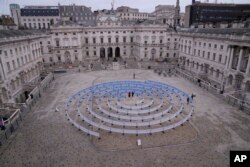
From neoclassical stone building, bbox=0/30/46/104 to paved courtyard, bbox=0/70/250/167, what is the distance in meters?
9.49

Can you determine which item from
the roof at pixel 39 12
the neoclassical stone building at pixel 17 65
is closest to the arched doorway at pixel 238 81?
the neoclassical stone building at pixel 17 65

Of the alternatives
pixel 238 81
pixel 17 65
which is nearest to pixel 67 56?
pixel 17 65

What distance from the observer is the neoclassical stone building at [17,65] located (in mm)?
33656

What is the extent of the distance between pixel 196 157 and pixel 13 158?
2081cm

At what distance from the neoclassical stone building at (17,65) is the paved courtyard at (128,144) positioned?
9.49 meters

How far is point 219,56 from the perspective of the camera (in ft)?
145

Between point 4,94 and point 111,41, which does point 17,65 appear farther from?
point 111,41

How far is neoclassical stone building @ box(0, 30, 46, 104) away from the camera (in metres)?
33.7

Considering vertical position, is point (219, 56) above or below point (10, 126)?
above

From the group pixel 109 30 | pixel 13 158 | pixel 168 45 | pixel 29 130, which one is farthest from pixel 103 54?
pixel 13 158

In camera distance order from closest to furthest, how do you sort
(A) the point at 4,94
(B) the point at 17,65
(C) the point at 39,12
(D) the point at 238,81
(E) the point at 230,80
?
1. (A) the point at 4,94
2. (D) the point at 238,81
3. (B) the point at 17,65
4. (E) the point at 230,80
5. (C) the point at 39,12

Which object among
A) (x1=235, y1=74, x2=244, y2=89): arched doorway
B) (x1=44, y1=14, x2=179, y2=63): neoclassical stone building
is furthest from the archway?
(x1=44, y1=14, x2=179, y2=63): neoclassical stone building

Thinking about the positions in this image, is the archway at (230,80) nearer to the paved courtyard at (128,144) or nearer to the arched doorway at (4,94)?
the paved courtyard at (128,144)

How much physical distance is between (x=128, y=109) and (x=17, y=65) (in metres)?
27.5
